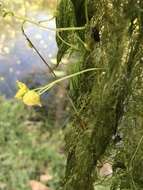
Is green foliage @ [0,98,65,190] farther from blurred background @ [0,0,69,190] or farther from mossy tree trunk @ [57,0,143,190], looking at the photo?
mossy tree trunk @ [57,0,143,190]

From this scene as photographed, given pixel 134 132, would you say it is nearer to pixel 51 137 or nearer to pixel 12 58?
pixel 51 137

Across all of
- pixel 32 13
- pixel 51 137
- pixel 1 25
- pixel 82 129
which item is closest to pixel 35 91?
pixel 82 129

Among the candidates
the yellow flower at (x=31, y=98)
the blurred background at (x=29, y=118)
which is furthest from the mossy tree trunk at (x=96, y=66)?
the blurred background at (x=29, y=118)

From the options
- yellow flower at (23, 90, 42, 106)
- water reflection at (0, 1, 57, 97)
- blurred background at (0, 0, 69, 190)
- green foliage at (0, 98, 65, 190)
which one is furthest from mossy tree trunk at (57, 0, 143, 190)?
water reflection at (0, 1, 57, 97)

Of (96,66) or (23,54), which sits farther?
(23,54)

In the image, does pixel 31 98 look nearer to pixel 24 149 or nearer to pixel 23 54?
pixel 24 149

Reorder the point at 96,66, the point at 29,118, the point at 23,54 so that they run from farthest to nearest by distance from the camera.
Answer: the point at 23,54 → the point at 29,118 → the point at 96,66

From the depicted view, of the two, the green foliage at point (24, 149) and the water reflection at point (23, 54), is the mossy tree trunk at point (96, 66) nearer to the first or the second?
the green foliage at point (24, 149)

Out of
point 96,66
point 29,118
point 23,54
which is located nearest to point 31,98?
point 96,66
